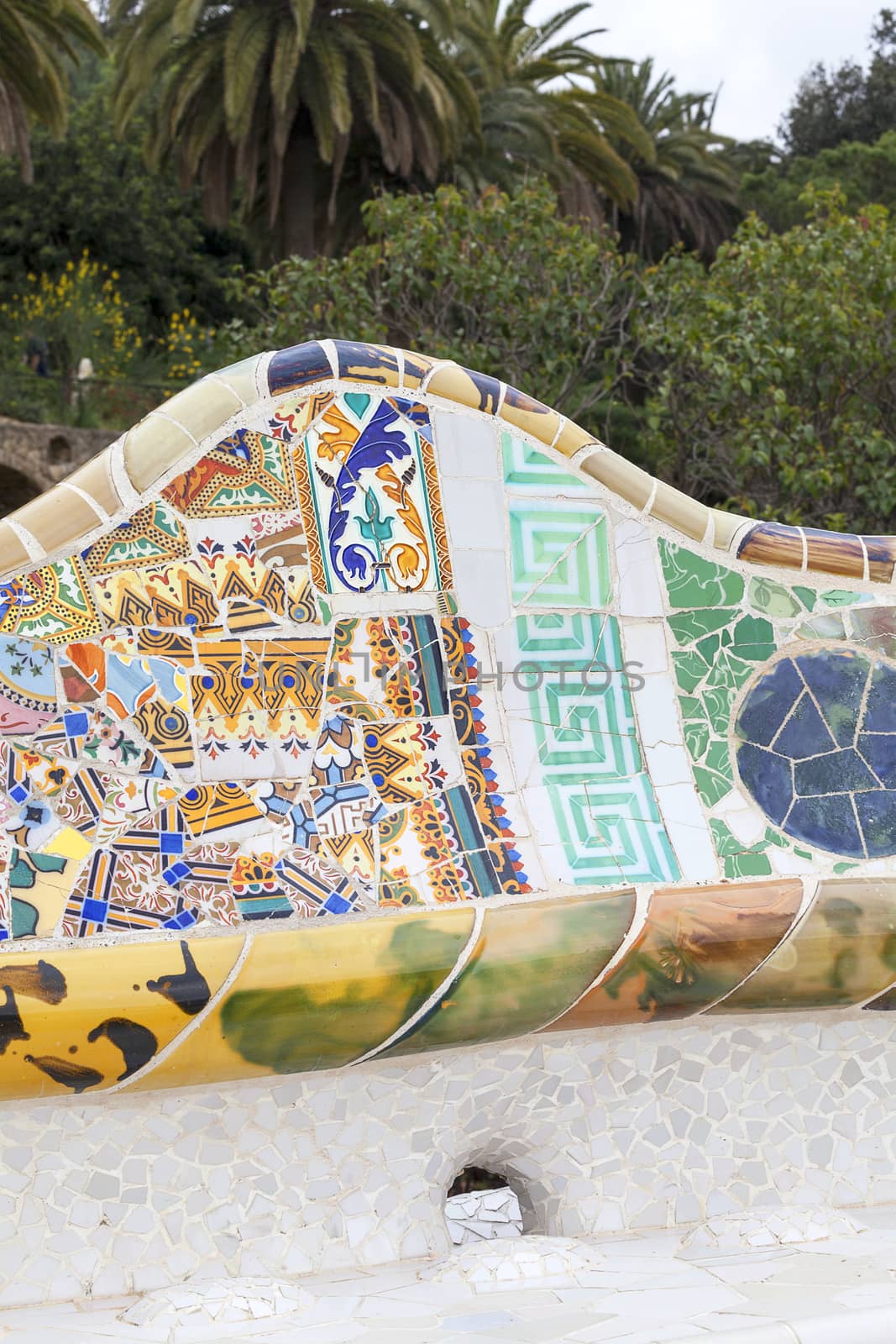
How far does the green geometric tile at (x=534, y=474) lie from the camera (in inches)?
164

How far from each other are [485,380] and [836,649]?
4.10ft

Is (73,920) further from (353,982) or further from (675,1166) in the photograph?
(675,1166)

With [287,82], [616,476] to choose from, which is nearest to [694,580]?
[616,476]

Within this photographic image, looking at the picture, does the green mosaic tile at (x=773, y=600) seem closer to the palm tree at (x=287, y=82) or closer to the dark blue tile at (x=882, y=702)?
the dark blue tile at (x=882, y=702)

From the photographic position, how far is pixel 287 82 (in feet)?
42.4

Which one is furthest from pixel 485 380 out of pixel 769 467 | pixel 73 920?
pixel 769 467

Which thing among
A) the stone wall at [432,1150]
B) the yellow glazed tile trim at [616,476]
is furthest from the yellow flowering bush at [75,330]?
the stone wall at [432,1150]

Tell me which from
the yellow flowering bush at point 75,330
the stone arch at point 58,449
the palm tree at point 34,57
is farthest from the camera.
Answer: the yellow flowering bush at point 75,330

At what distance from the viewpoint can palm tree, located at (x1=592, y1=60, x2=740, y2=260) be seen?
1902 cm

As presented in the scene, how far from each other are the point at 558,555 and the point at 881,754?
3.51 ft

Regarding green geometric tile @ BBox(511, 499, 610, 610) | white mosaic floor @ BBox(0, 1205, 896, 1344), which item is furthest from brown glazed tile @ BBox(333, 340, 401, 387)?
white mosaic floor @ BBox(0, 1205, 896, 1344)

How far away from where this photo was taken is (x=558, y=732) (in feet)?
13.4

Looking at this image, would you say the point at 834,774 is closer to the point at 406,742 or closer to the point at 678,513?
the point at 678,513

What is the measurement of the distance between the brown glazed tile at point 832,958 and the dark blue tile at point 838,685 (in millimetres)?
572
